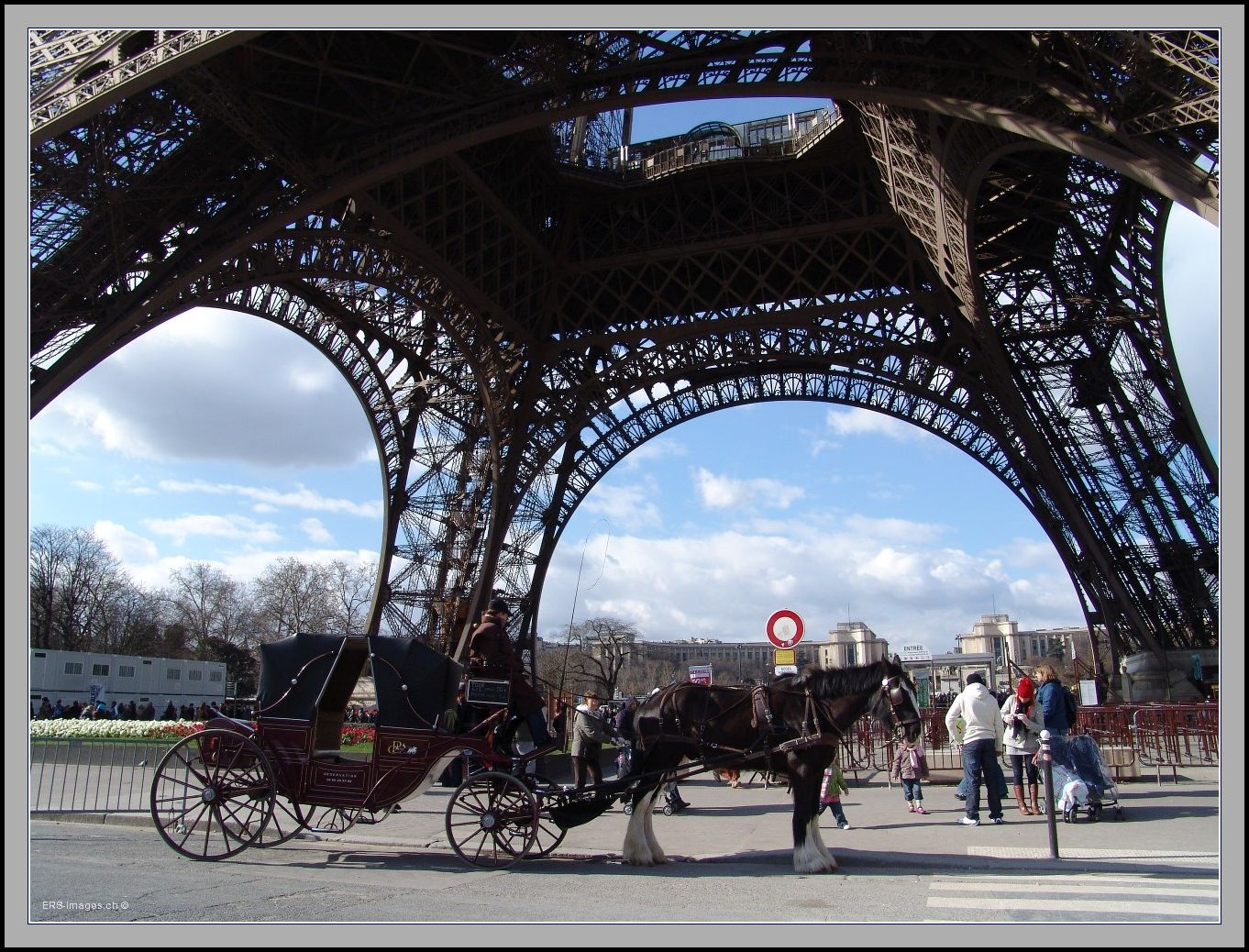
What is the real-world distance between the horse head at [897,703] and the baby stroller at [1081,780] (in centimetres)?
346

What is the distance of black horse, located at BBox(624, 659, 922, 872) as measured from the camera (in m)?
8.17

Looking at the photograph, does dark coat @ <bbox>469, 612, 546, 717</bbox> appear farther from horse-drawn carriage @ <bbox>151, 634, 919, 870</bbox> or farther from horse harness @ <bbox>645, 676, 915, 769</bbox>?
horse harness @ <bbox>645, 676, 915, 769</bbox>

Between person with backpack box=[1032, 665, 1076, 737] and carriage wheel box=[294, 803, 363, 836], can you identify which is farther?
person with backpack box=[1032, 665, 1076, 737]

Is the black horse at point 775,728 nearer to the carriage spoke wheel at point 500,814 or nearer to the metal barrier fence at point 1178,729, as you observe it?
the carriage spoke wheel at point 500,814

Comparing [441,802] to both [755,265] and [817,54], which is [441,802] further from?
[755,265]

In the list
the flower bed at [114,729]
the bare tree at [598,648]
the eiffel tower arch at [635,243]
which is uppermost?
the eiffel tower arch at [635,243]

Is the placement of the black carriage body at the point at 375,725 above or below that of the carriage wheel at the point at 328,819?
above

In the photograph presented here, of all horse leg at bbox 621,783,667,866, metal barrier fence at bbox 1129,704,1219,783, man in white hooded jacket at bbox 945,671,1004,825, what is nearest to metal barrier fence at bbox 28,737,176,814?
horse leg at bbox 621,783,667,866

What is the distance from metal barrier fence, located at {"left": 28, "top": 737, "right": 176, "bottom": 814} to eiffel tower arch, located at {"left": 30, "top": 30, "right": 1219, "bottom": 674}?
6.04 metres

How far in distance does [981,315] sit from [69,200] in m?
18.1

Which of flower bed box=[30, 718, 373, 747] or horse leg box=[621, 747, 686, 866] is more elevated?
horse leg box=[621, 747, 686, 866]

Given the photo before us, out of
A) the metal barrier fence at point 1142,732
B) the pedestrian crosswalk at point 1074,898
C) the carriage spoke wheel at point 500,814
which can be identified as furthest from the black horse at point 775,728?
the metal barrier fence at point 1142,732

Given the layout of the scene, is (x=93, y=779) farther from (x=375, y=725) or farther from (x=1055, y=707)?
(x=1055, y=707)

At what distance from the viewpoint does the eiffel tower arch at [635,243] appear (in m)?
14.8
